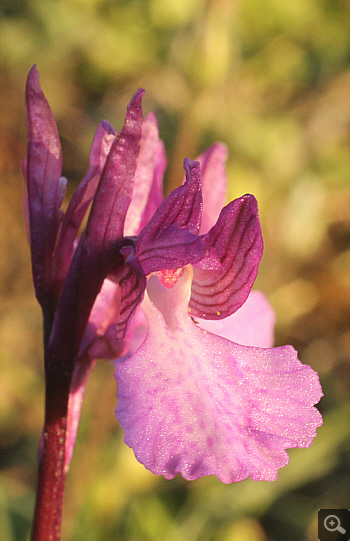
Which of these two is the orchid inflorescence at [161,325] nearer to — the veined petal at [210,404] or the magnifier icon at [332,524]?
the veined petal at [210,404]

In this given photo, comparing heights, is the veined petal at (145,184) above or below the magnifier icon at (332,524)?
above

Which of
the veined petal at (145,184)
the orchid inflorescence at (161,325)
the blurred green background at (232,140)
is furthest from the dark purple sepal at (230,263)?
the blurred green background at (232,140)

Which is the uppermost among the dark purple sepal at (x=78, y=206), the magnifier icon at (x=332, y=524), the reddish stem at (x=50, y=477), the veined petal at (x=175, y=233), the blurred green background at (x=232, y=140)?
the blurred green background at (x=232, y=140)

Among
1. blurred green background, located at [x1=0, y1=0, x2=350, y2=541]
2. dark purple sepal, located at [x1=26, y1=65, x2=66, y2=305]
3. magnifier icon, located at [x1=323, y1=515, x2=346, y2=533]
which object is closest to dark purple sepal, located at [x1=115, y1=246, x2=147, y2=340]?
dark purple sepal, located at [x1=26, y1=65, x2=66, y2=305]

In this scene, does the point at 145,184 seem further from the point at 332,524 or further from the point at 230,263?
the point at 332,524

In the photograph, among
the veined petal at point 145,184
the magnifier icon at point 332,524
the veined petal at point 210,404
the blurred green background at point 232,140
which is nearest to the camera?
the veined petal at point 210,404

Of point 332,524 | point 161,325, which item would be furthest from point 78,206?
point 332,524

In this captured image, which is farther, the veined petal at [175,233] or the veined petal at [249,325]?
the veined petal at [249,325]

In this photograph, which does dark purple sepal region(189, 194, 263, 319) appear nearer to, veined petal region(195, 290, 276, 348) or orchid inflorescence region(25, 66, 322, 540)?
orchid inflorescence region(25, 66, 322, 540)
